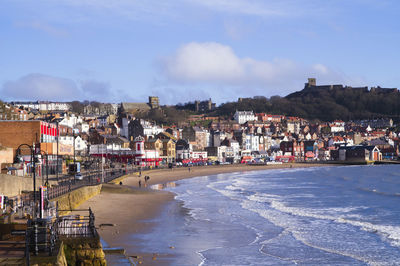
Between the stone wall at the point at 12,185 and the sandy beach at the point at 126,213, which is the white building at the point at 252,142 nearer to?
the sandy beach at the point at 126,213

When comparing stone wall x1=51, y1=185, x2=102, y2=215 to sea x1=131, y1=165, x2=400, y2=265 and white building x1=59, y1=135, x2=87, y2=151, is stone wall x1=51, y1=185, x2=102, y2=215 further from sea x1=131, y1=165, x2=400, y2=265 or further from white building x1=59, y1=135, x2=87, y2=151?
white building x1=59, y1=135, x2=87, y2=151

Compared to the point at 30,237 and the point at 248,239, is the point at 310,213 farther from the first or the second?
the point at 30,237

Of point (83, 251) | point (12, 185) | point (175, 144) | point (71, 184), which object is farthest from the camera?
point (175, 144)

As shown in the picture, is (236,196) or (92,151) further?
(92,151)

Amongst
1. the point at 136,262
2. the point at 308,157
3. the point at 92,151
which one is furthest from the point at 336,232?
the point at 308,157

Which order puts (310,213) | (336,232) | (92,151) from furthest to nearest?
(92,151)
(310,213)
(336,232)

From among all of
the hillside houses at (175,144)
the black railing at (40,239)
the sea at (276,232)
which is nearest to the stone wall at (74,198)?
the sea at (276,232)

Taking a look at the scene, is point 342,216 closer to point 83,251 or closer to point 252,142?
point 83,251

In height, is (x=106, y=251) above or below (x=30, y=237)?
below

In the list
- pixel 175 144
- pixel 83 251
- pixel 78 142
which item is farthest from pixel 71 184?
pixel 175 144

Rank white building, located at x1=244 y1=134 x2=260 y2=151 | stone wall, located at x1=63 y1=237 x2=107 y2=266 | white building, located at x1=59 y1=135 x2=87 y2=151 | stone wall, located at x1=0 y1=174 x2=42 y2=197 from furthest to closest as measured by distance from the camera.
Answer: white building, located at x1=244 y1=134 x2=260 y2=151
white building, located at x1=59 y1=135 x2=87 y2=151
stone wall, located at x1=0 y1=174 x2=42 y2=197
stone wall, located at x1=63 y1=237 x2=107 y2=266

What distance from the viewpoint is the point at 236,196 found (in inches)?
2052

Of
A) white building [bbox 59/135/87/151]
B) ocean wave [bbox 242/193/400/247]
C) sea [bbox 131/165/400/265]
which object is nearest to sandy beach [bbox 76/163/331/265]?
sea [bbox 131/165/400/265]

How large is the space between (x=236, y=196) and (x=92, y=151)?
61737 mm
